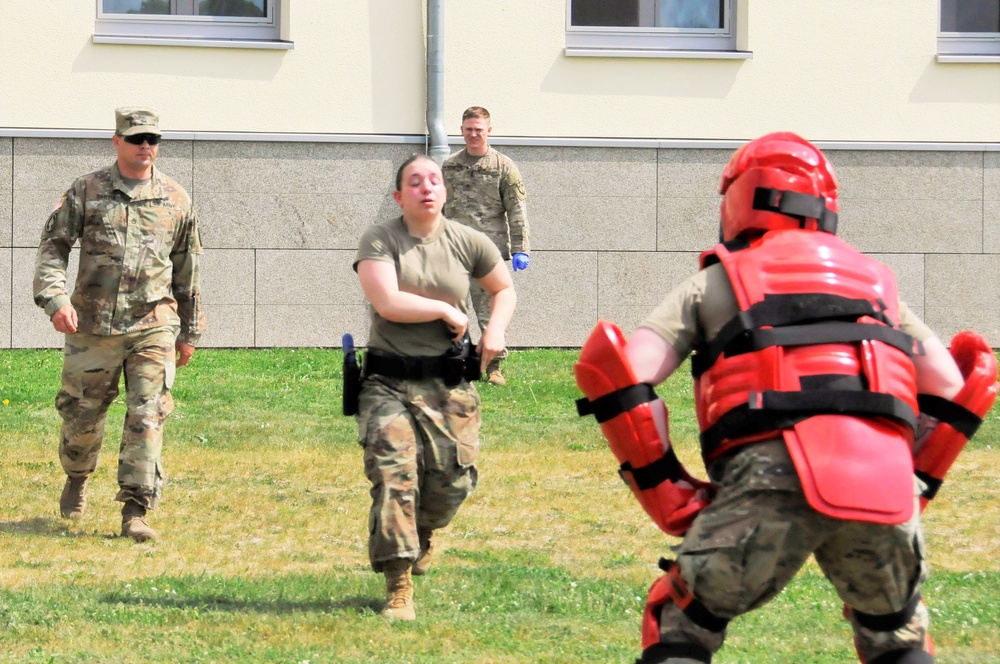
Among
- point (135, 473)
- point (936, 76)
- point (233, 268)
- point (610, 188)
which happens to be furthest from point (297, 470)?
point (936, 76)

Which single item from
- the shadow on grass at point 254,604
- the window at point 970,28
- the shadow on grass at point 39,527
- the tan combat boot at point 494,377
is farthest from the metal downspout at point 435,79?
the shadow on grass at point 254,604

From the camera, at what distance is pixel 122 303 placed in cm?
805

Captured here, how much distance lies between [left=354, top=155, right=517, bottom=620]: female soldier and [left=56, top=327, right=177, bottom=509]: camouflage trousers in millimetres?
2053

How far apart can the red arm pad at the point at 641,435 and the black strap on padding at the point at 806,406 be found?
0.25 meters

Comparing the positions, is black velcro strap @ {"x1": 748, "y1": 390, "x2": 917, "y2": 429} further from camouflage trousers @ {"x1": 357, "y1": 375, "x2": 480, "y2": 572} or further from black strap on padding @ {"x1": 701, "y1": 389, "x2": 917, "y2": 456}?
camouflage trousers @ {"x1": 357, "y1": 375, "x2": 480, "y2": 572}

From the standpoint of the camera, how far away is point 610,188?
1545cm

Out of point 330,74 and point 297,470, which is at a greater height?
point 330,74

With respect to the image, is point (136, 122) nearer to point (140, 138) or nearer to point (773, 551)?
point (140, 138)

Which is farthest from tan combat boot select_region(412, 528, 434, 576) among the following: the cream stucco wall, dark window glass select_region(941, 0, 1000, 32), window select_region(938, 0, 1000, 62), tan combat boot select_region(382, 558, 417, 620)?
dark window glass select_region(941, 0, 1000, 32)

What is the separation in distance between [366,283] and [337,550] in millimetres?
2076

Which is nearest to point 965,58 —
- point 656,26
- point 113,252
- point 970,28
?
point 970,28

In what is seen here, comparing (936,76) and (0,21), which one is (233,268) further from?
(936,76)

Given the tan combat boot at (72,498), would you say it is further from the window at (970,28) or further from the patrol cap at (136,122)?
the window at (970,28)

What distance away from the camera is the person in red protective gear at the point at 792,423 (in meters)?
3.88
